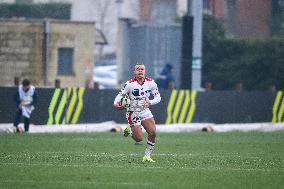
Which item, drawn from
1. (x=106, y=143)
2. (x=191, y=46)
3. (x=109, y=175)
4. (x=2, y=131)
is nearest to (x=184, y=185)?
(x=109, y=175)

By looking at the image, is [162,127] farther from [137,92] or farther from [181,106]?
[137,92]

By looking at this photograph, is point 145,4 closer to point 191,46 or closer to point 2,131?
point 191,46

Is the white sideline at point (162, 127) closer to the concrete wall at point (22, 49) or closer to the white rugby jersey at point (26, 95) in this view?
the white rugby jersey at point (26, 95)

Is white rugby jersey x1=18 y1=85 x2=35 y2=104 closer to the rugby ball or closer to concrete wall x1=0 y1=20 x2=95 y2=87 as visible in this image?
concrete wall x1=0 y1=20 x2=95 y2=87

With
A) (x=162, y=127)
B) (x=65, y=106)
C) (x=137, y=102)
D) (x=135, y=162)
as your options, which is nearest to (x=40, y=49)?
(x=65, y=106)

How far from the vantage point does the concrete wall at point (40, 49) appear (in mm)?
49594

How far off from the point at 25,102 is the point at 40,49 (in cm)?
1610

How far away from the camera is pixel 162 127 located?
37.6 metres

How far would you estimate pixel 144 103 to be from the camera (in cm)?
2320

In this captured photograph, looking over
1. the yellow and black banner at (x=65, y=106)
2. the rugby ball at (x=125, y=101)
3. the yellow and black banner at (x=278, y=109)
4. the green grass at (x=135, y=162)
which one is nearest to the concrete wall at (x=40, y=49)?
the yellow and black banner at (x=65, y=106)

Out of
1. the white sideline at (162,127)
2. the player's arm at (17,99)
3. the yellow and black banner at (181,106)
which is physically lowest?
the white sideline at (162,127)

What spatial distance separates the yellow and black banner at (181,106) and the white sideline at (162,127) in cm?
40

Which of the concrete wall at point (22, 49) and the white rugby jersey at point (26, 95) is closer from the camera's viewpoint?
the white rugby jersey at point (26, 95)

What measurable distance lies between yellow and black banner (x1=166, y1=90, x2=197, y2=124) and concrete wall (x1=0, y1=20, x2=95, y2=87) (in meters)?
10.1
